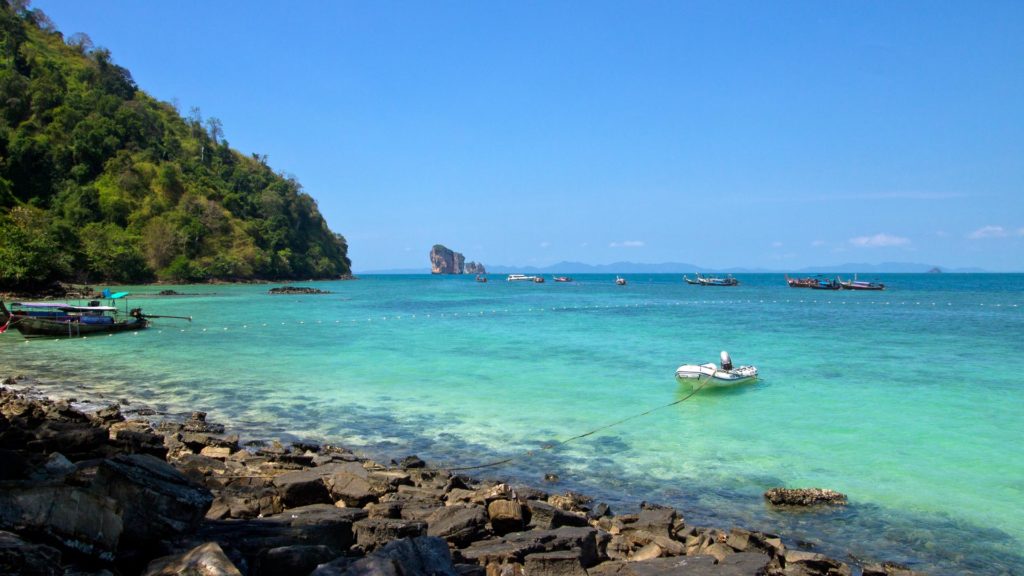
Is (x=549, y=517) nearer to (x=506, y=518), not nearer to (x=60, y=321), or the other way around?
(x=506, y=518)

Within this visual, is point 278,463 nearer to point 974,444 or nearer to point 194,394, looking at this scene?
point 194,394

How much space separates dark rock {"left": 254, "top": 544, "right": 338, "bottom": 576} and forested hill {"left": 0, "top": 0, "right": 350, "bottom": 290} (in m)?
65.3

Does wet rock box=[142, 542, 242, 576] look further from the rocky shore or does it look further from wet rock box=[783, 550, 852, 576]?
wet rock box=[783, 550, 852, 576]

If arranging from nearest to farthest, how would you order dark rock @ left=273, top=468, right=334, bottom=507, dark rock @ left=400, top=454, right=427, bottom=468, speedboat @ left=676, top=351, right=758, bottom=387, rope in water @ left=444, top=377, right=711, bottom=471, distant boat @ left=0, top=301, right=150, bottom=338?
dark rock @ left=273, top=468, right=334, bottom=507 < dark rock @ left=400, top=454, right=427, bottom=468 < rope in water @ left=444, top=377, right=711, bottom=471 < speedboat @ left=676, top=351, right=758, bottom=387 < distant boat @ left=0, top=301, right=150, bottom=338

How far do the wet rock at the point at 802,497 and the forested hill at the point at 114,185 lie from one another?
214 feet

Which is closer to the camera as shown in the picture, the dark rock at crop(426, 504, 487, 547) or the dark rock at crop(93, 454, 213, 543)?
the dark rock at crop(93, 454, 213, 543)

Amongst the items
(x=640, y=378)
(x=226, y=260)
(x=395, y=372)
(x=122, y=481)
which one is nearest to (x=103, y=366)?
(x=395, y=372)

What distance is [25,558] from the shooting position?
12.0ft

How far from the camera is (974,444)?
14.3 meters

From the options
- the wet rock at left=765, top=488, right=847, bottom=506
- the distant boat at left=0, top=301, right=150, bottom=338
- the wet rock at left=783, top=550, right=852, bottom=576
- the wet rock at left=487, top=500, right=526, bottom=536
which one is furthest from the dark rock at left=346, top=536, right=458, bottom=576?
the distant boat at left=0, top=301, right=150, bottom=338

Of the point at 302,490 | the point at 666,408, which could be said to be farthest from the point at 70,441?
the point at 666,408

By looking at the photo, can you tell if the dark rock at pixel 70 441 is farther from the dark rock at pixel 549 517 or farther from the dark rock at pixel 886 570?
the dark rock at pixel 886 570

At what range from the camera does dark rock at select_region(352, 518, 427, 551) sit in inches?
258

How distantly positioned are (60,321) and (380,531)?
108 ft
